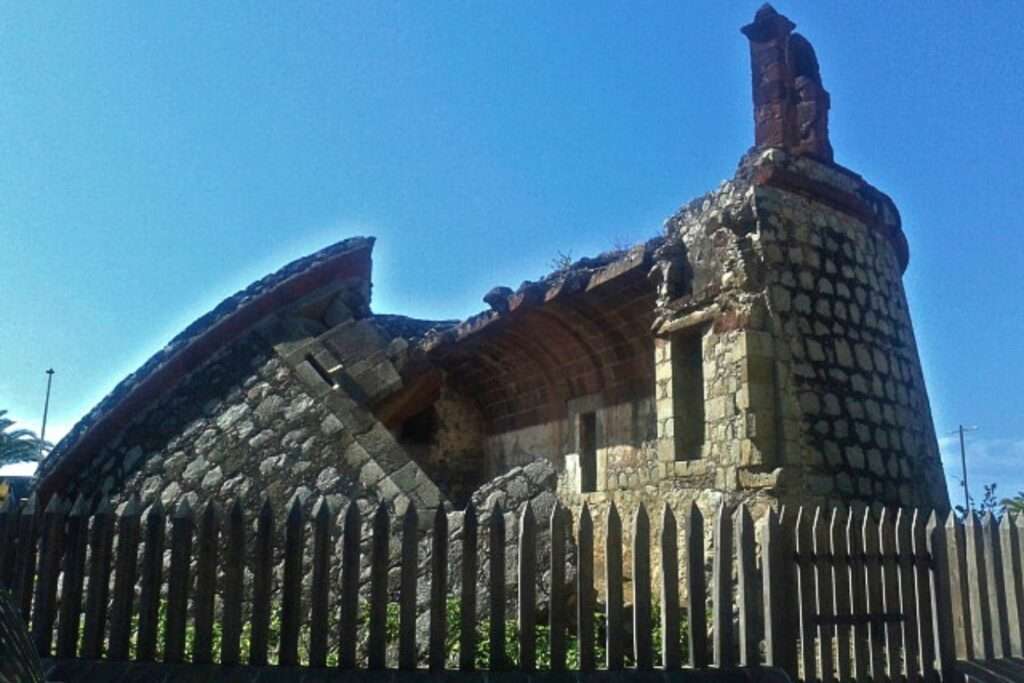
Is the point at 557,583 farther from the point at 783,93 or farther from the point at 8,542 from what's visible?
the point at 783,93

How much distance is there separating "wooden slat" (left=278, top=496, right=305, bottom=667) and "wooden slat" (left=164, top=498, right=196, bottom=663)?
0.52 metres

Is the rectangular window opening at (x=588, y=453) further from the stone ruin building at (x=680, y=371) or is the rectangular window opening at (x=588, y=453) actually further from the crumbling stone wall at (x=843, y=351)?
the crumbling stone wall at (x=843, y=351)

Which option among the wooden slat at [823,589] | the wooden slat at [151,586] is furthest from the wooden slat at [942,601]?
the wooden slat at [151,586]

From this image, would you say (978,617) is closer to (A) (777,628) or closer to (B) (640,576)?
(A) (777,628)

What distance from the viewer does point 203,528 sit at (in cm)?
444

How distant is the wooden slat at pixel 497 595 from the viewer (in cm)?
416

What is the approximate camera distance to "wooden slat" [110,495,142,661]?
442cm

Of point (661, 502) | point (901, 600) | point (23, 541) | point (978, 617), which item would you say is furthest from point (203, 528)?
point (661, 502)

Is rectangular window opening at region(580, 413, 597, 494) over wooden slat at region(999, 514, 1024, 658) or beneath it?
over

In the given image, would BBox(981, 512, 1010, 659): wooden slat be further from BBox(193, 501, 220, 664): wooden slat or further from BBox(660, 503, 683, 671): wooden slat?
BBox(193, 501, 220, 664): wooden slat

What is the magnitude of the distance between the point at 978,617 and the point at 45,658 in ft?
17.6

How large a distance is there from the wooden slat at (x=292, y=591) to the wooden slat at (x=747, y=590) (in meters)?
2.19

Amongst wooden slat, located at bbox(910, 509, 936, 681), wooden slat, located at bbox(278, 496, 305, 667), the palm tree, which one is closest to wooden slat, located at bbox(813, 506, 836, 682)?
wooden slat, located at bbox(910, 509, 936, 681)

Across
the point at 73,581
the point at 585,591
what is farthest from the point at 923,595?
the point at 73,581
